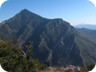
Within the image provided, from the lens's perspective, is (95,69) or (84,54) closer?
(95,69)

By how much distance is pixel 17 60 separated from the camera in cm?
560

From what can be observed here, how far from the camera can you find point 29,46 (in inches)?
220

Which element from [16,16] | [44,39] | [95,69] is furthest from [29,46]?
[44,39]

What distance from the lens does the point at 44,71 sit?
6.52 metres

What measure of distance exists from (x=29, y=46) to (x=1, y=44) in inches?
52.9

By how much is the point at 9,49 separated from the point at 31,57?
0.69 metres

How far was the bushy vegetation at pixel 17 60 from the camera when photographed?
5383 millimetres

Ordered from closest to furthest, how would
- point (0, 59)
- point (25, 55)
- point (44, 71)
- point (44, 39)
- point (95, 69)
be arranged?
1. point (95, 69)
2. point (0, 59)
3. point (25, 55)
4. point (44, 71)
5. point (44, 39)

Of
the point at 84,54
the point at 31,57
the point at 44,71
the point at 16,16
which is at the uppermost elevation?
the point at 16,16

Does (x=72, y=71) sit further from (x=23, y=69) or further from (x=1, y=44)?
(x=1, y=44)

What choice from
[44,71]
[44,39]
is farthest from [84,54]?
[44,71]

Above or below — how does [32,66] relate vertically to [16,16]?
below

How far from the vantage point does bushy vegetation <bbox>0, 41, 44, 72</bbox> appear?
5.38 m

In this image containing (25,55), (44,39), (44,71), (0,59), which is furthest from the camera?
(44,39)
